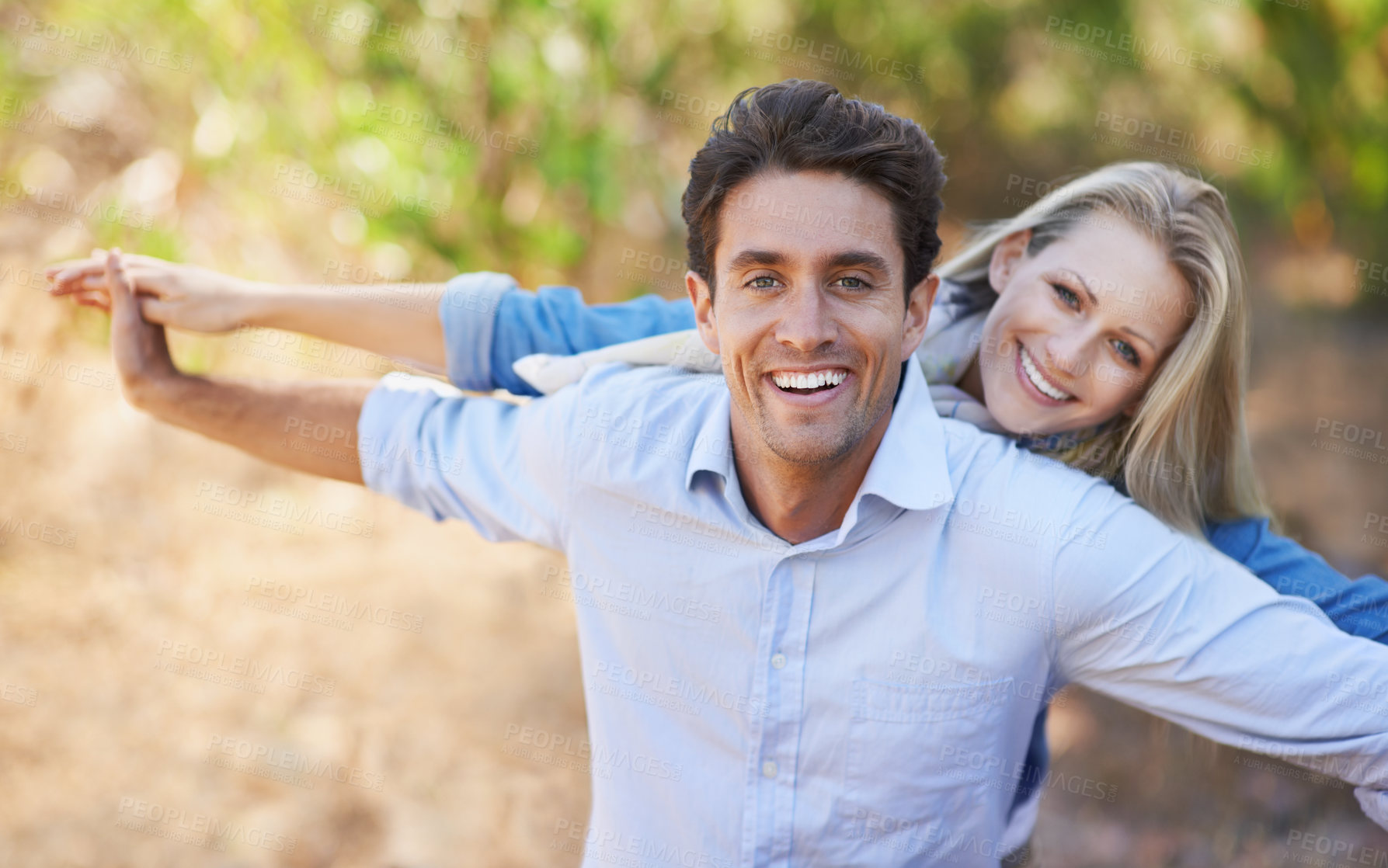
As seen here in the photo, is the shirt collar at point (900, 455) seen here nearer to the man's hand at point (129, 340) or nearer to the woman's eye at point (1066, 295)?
the woman's eye at point (1066, 295)

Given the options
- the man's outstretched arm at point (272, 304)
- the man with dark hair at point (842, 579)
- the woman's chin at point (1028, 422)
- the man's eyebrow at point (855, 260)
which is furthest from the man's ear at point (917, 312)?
the man's outstretched arm at point (272, 304)

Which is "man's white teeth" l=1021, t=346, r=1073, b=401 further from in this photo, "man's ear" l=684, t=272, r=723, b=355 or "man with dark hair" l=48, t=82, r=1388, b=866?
"man's ear" l=684, t=272, r=723, b=355

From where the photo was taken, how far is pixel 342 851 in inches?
137

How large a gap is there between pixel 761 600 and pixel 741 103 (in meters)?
0.81

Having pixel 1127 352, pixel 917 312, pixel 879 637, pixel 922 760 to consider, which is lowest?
pixel 922 760

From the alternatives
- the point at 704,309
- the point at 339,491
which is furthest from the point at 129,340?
the point at 339,491

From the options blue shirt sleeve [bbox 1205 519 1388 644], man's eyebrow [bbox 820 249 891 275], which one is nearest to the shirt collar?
man's eyebrow [bbox 820 249 891 275]

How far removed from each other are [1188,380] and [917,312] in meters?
0.53

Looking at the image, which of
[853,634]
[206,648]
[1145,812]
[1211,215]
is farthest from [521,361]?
[1145,812]

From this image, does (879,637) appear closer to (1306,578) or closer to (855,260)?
(855,260)

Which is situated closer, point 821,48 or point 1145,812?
point 1145,812

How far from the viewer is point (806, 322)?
1653 mm

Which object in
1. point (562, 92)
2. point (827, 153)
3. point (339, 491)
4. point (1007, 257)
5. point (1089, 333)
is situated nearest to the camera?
point (827, 153)

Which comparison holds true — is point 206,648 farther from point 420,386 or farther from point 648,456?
point 648,456
